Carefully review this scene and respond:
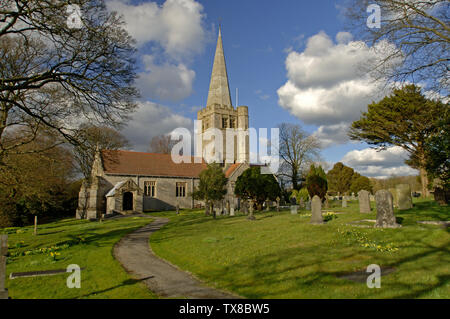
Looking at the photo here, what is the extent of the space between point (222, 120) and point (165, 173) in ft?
50.0

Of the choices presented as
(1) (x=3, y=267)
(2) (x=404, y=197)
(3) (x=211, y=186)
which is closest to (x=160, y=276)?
(1) (x=3, y=267)

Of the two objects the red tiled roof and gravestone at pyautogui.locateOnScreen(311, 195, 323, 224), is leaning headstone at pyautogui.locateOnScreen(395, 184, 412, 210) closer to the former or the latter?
gravestone at pyautogui.locateOnScreen(311, 195, 323, 224)

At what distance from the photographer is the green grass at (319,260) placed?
18.3 ft

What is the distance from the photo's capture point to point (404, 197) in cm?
1772

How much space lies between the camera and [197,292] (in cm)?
601

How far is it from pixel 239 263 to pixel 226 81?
1734 inches

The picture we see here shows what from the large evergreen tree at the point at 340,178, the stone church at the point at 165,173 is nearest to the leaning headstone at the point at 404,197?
the stone church at the point at 165,173

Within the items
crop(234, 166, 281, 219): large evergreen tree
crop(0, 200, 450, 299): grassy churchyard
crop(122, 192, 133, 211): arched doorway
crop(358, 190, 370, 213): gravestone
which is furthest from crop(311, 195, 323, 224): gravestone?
crop(122, 192, 133, 211): arched doorway

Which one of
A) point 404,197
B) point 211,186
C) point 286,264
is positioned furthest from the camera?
point 211,186

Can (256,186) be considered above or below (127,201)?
above

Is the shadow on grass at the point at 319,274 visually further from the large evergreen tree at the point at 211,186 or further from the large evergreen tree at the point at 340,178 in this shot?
the large evergreen tree at the point at 340,178

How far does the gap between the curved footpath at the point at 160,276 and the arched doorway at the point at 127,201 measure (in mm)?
21430

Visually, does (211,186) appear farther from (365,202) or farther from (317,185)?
(365,202)
